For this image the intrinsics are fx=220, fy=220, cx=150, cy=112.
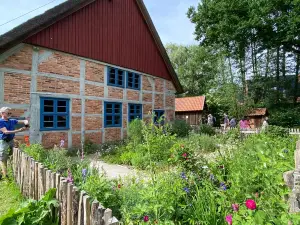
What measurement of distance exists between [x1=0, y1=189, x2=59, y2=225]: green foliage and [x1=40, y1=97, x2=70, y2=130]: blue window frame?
6.00 meters

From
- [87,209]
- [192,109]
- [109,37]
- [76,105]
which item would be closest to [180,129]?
[76,105]

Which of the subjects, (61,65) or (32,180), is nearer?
(32,180)

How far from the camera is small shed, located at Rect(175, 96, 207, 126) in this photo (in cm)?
2528

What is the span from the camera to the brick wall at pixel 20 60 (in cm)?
716

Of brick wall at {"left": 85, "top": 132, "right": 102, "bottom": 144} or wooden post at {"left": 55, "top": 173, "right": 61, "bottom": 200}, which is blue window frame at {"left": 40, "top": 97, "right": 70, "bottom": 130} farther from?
wooden post at {"left": 55, "top": 173, "right": 61, "bottom": 200}

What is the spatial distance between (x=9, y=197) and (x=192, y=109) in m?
22.8

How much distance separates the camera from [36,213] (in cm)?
250

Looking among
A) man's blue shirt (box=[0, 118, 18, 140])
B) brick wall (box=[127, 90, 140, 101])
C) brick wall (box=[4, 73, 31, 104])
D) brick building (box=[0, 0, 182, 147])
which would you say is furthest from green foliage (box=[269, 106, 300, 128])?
man's blue shirt (box=[0, 118, 18, 140])

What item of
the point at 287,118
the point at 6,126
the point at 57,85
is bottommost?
the point at 6,126

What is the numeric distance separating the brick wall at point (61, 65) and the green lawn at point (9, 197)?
4910mm

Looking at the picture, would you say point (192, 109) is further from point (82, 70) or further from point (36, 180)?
point (36, 180)

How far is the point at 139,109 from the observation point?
12773 millimetres

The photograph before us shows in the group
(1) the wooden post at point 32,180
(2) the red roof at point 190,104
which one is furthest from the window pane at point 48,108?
(2) the red roof at point 190,104

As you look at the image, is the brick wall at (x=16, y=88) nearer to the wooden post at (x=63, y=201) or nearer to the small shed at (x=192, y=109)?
the wooden post at (x=63, y=201)
